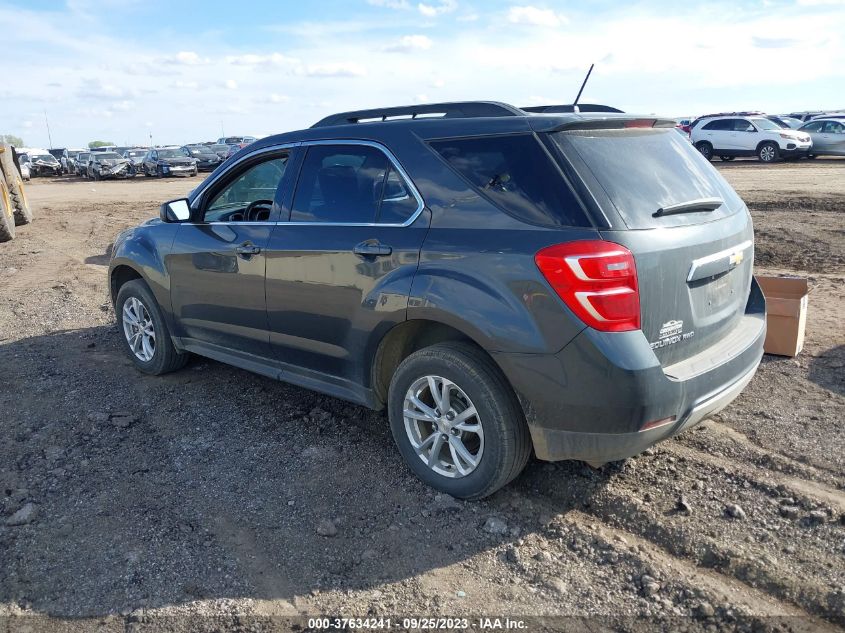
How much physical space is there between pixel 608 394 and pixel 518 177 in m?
1.05

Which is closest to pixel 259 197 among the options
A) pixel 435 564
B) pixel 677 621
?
pixel 435 564

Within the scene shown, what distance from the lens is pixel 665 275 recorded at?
313 centimetres

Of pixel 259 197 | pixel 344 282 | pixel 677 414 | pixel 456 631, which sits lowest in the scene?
pixel 456 631

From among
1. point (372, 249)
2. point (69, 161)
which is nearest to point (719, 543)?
point (372, 249)

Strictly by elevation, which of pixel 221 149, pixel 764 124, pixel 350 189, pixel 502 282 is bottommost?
pixel 221 149

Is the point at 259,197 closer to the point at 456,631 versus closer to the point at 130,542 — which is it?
the point at 130,542

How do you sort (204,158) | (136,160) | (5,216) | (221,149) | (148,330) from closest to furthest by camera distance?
(148,330) < (5,216) < (204,158) < (136,160) < (221,149)

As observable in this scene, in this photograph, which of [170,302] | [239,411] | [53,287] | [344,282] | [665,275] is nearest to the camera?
[665,275]

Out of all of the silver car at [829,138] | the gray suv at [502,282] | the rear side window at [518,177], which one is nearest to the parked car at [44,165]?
the silver car at [829,138]

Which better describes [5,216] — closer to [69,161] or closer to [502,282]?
[502,282]

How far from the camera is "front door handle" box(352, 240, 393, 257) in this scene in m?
3.67

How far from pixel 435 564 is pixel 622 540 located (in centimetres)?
86

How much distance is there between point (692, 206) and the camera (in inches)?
134

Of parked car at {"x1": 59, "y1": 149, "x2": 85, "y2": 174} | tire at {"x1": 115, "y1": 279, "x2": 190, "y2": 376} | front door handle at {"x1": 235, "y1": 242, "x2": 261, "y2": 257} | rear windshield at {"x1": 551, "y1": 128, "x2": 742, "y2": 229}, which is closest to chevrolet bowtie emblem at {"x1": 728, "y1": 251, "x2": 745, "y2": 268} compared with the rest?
rear windshield at {"x1": 551, "y1": 128, "x2": 742, "y2": 229}
